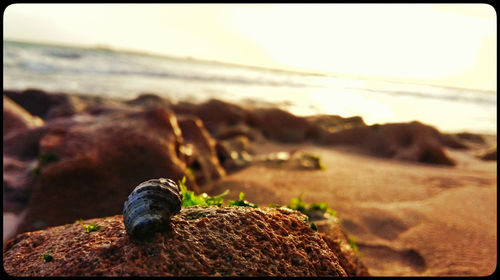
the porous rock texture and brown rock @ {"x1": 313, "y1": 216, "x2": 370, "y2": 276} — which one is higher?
the porous rock texture

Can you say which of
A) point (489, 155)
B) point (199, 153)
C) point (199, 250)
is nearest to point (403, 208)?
point (199, 153)

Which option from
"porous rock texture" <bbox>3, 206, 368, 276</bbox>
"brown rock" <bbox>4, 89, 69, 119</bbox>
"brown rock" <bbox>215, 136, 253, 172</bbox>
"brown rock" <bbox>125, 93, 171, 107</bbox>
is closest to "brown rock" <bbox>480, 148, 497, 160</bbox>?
"brown rock" <bbox>215, 136, 253, 172</bbox>

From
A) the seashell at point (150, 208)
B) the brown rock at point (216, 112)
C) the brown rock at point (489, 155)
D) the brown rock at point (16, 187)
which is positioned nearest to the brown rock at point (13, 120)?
the brown rock at point (16, 187)

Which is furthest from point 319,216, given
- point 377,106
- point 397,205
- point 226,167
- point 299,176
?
point 226,167

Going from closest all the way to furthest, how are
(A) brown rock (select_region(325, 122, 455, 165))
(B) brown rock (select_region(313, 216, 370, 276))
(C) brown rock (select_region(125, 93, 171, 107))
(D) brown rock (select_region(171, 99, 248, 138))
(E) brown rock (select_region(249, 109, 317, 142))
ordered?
(B) brown rock (select_region(313, 216, 370, 276)) → (A) brown rock (select_region(325, 122, 455, 165)) → (E) brown rock (select_region(249, 109, 317, 142)) → (D) brown rock (select_region(171, 99, 248, 138)) → (C) brown rock (select_region(125, 93, 171, 107))

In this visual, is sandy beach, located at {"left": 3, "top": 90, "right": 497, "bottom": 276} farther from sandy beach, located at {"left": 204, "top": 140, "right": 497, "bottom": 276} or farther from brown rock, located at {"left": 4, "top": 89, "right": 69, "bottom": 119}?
brown rock, located at {"left": 4, "top": 89, "right": 69, "bottom": 119}

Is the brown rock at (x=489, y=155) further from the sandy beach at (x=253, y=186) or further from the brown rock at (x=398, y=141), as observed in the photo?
the sandy beach at (x=253, y=186)

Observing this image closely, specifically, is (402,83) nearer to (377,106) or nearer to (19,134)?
(377,106)
